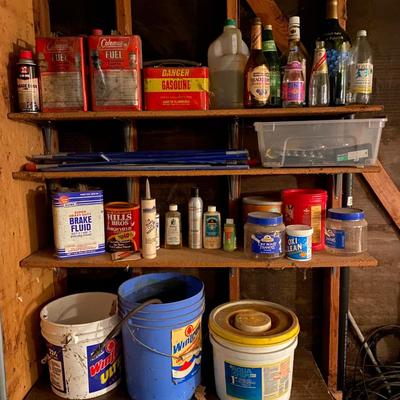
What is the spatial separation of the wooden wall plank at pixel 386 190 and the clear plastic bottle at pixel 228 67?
655mm

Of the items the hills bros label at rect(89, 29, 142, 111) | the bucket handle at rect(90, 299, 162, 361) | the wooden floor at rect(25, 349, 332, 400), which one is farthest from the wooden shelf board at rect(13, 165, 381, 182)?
the wooden floor at rect(25, 349, 332, 400)

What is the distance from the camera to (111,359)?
1.46 metres

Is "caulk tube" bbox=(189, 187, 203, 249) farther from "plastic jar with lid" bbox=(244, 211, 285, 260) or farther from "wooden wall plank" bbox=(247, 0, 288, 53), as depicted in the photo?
"wooden wall plank" bbox=(247, 0, 288, 53)

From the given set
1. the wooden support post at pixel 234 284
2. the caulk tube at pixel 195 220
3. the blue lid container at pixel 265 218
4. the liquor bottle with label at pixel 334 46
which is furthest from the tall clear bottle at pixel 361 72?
the wooden support post at pixel 234 284

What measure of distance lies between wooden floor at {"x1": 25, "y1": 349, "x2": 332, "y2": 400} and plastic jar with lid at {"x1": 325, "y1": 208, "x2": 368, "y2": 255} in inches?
20.1

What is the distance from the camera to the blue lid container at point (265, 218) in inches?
54.8

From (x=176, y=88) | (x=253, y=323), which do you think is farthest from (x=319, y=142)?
(x=253, y=323)

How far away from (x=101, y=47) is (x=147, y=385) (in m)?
1.17

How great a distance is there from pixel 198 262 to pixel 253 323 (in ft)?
0.93

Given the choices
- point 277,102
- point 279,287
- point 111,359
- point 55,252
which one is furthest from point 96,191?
point 279,287

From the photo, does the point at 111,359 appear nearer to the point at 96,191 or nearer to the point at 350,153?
the point at 96,191

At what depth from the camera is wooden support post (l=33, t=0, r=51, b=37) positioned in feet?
5.09

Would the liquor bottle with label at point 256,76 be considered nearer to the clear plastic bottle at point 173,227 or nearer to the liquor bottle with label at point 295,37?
the liquor bottle with label at point 295,37

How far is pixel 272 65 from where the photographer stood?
4.65 feet
